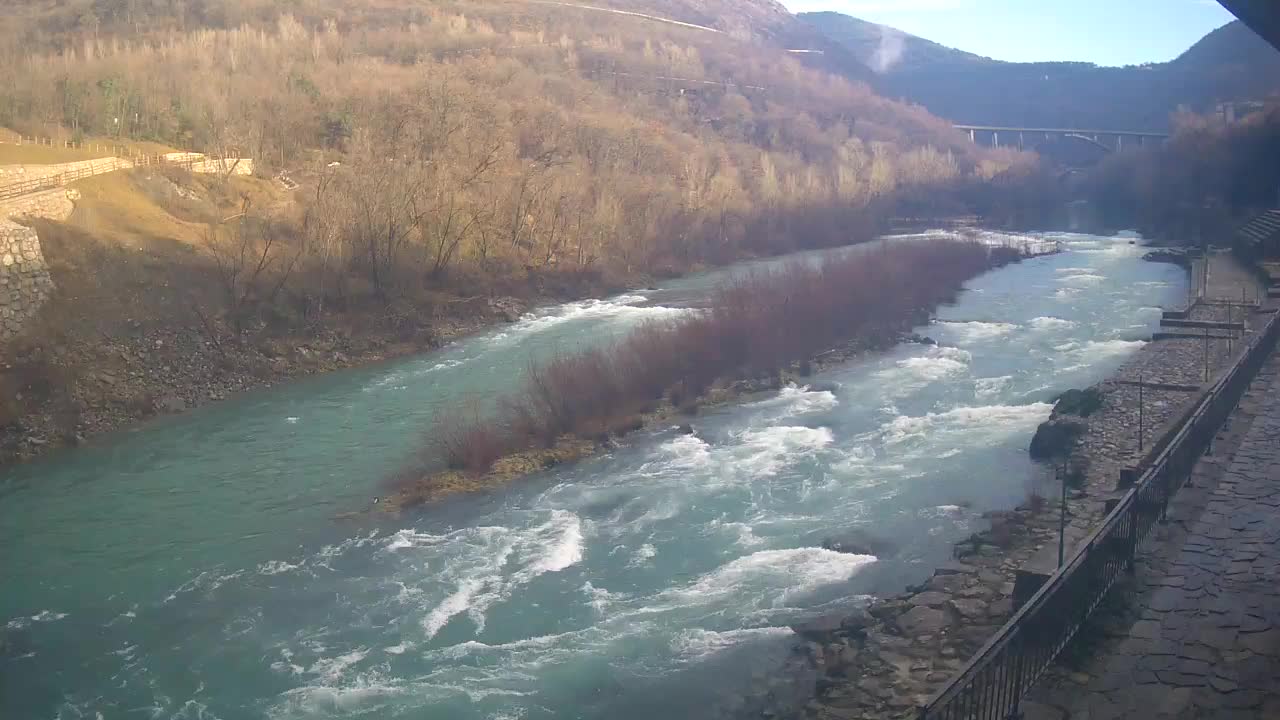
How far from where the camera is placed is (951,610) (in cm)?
1109

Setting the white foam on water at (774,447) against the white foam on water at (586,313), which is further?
the white foam on water at (586,313)

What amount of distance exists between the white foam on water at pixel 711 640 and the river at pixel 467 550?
1.5 inches

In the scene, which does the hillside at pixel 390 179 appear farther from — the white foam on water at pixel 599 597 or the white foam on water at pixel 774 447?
the white foam on water at pixel 599 597

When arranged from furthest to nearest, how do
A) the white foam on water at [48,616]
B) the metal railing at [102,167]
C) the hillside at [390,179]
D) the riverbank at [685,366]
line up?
the metal railing at [102,167]
the hillside at [390,179]
the riverbank at [685,366]
the white foam on water at [48,616]

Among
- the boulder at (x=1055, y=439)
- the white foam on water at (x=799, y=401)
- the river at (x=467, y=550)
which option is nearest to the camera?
the river at (x=467, y=550)

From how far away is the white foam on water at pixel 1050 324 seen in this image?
2842 centimetres

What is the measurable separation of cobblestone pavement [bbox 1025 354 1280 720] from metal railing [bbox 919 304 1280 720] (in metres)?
0.16

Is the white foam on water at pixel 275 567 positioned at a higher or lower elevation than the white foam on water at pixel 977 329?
lower

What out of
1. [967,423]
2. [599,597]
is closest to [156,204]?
[599,597]

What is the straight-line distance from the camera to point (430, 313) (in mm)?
30625

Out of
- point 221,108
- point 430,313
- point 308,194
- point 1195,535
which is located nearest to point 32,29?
point 221,108

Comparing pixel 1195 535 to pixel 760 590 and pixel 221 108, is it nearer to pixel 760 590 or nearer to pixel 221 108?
pixel 760 590

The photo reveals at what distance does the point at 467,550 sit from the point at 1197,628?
360 inches

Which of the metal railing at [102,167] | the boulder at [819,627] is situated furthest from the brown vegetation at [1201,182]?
the boulder at [819,627]
